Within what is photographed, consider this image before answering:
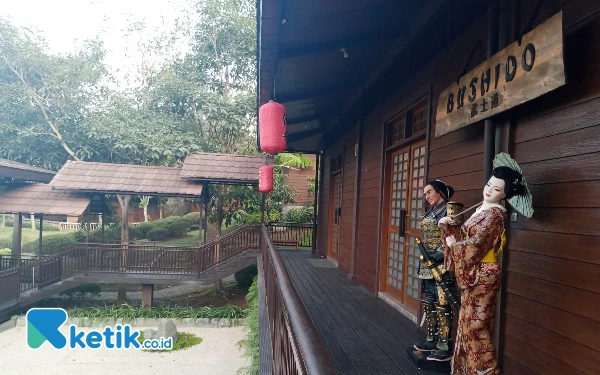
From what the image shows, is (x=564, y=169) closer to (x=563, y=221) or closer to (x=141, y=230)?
(x=563, y=221)

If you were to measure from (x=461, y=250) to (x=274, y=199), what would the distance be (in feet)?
43.8

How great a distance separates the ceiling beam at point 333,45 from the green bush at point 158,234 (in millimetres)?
17135

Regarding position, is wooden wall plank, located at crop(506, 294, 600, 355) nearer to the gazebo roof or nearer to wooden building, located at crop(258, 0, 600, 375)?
wooden building, located at crop(258, 0, 600, 375)

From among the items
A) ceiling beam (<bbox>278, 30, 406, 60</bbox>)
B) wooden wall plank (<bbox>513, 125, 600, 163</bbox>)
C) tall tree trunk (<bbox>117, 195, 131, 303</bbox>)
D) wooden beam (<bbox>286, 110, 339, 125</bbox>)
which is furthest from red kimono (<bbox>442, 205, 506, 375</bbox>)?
tall tree trunk (<bbox>117, 195, 131, 303</bbox>)

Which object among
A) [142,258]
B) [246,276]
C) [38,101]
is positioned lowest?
[246,276]

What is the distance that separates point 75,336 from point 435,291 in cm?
927

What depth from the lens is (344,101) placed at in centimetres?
700

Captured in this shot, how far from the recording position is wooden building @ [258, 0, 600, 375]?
177cm

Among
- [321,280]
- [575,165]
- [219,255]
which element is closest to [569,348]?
[575,165]

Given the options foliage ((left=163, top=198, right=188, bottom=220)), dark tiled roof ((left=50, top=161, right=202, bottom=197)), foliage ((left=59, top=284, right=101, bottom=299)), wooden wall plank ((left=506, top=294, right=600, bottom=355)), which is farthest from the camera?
foliage ((left=163, top=198, right=188, bottom=220))

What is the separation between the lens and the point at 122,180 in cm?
1040

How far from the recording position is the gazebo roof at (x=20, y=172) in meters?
9.85

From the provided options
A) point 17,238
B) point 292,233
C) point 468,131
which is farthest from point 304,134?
point 17,238

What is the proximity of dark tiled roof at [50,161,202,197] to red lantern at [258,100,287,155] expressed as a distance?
605cm
